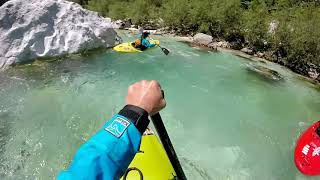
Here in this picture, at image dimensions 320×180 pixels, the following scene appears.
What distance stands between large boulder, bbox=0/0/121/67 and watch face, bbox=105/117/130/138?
9.32 meters

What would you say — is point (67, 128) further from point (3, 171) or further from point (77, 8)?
point (77, 8)

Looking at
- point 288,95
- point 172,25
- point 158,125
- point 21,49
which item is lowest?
point 172,25

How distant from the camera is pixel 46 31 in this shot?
10852mm

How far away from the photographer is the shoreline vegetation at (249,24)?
38.9 feet

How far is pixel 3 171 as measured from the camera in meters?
4.67

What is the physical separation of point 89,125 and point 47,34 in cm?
586

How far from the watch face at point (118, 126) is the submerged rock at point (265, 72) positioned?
9023 mm

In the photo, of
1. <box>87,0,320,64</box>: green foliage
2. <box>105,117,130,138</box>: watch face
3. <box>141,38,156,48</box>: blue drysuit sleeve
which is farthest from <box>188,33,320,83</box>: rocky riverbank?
<box>105,117,130,138</box>: watch face

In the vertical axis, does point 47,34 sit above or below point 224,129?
below

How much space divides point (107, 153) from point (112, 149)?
0.02 meters

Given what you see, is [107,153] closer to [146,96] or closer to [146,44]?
[146,96]

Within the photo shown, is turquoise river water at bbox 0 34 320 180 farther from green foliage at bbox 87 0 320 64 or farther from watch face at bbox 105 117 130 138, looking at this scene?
watch face at bbox 105 117 130 138

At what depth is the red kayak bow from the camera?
14.6 feet

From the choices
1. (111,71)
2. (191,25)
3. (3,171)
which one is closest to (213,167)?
(3,171)
